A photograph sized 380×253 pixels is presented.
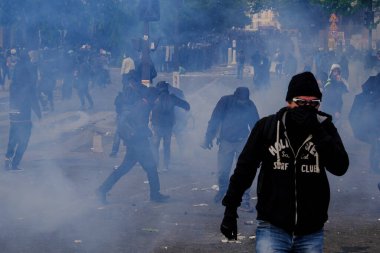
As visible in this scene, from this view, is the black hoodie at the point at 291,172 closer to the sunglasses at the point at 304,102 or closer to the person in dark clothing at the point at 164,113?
the sunglasses at the point at 304,102

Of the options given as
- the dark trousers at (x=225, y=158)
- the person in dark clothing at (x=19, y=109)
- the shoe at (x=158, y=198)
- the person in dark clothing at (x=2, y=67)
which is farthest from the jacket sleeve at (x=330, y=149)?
the person in dark clothing at (x=2, y=67)

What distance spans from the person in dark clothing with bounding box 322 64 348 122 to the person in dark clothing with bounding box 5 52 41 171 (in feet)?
18.6

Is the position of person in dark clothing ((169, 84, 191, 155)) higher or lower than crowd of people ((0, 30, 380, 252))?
lower

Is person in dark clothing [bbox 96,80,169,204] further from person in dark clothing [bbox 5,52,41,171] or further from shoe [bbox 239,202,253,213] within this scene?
person in dark clothing [bbox 5,52,41,171]

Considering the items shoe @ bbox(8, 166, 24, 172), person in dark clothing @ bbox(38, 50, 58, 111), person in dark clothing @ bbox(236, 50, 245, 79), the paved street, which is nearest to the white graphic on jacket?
the paved street

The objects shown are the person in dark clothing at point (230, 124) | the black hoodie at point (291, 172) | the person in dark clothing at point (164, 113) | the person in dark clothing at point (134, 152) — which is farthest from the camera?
the person in dark clothing at point (164, 113)

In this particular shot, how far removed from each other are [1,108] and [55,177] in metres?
12.9

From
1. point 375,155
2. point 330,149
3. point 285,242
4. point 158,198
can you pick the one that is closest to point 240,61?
point 375,155

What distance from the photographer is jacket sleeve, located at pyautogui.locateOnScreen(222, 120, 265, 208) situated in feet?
16.8

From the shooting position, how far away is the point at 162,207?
11109mm

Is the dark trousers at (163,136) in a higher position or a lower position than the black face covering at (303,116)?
lower

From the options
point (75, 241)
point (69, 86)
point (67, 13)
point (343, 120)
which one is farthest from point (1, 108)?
point (75, 241)

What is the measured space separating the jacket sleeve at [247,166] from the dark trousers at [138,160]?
6.25 metres

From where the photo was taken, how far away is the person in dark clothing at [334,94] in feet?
54.1
